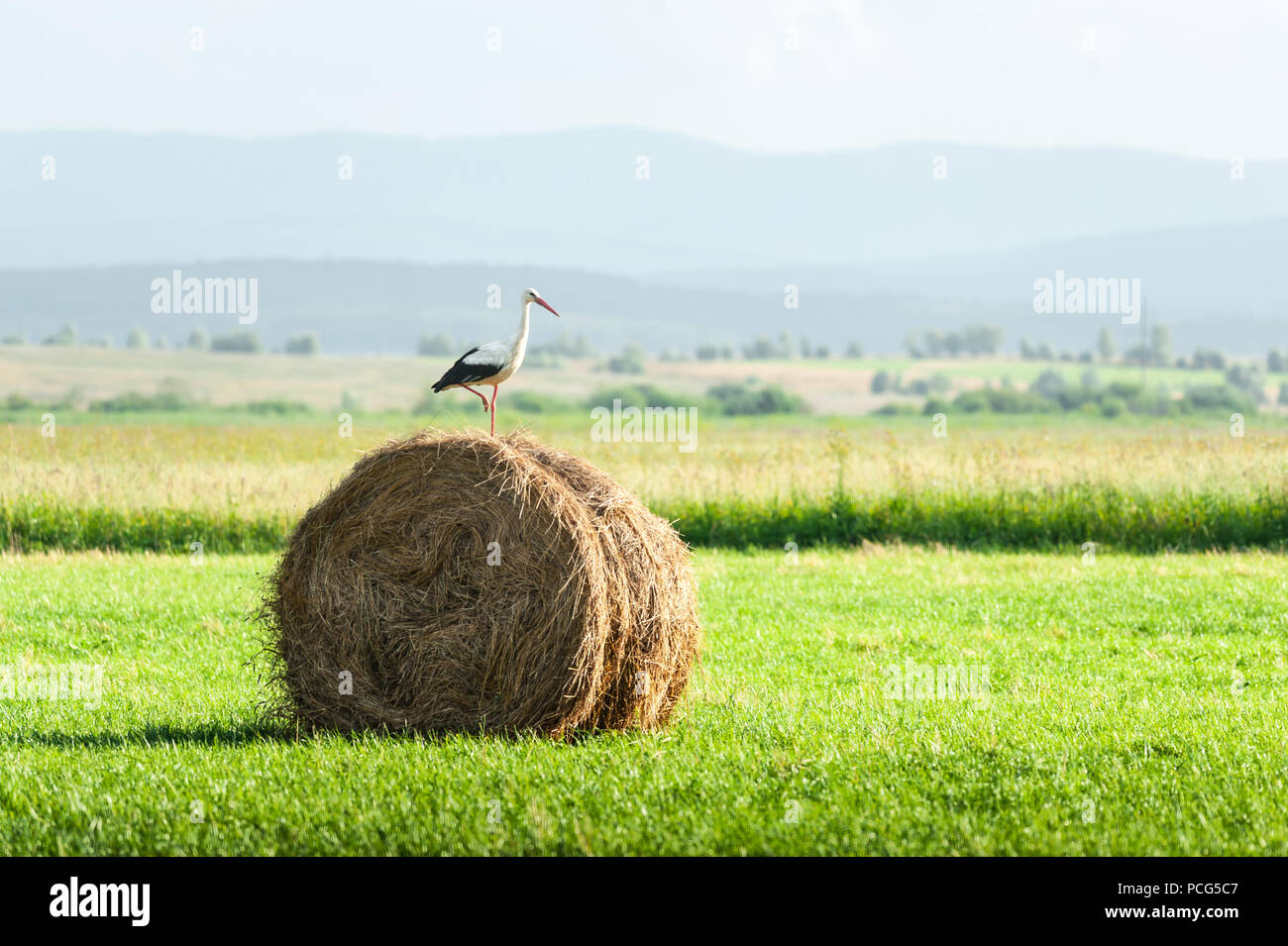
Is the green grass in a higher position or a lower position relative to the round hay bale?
lower

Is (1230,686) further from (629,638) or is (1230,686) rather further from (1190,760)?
(629,638)

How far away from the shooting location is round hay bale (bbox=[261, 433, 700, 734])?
7.95m

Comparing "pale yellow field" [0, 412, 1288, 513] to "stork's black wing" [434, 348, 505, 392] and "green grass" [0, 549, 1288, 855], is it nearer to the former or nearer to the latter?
"green grass" [0, 549, 1288, 855]

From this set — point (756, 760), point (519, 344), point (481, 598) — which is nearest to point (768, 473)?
point (519, 344)

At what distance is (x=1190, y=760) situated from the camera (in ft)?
24.7

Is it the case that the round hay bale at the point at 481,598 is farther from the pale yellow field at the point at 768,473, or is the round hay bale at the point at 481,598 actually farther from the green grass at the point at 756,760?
the pale yellow field at the point at 768,473

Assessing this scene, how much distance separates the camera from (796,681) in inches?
400

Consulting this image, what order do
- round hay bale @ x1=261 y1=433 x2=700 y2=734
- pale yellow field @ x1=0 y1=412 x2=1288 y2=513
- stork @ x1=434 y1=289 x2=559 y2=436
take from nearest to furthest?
round hay bale @ x1=261 y1=433 x2=700 y2=734 → stork @ x1=434 y1=289 x2=559 y2=436 → pale yellow field @ x1=0 y1=412 x2=1288 y2=513

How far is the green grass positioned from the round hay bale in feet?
0.92

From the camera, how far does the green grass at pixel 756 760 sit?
6.40 meters

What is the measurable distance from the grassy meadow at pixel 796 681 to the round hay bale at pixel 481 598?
0.28 metres

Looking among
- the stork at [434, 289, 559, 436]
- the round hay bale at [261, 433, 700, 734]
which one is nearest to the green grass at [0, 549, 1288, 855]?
the round hay bale at [261, 433, 700, 734]

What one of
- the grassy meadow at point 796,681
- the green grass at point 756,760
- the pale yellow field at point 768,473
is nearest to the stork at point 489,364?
the grassy meadow at point 796,681
